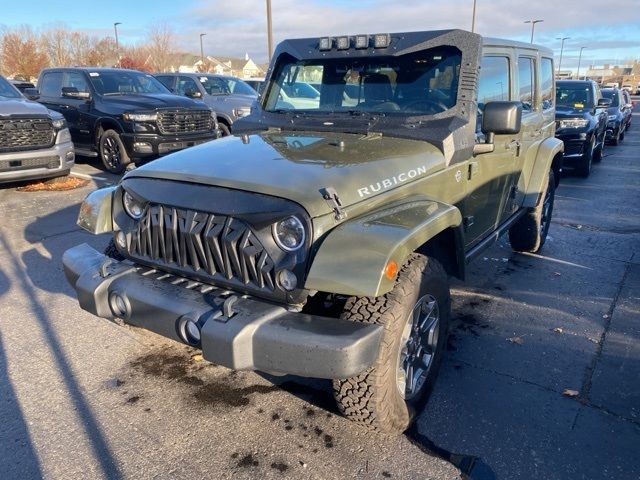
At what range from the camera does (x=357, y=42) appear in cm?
373

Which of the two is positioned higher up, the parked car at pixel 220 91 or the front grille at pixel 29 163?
the parked car at pixel 220 91

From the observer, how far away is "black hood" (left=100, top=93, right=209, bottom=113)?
919cm

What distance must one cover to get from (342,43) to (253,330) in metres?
2.45

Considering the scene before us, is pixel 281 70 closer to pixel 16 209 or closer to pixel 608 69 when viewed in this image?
pixel 16 209

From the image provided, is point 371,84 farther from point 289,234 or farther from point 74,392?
point 74,392

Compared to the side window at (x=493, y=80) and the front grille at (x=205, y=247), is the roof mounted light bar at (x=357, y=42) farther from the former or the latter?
the front grille at (x=205, y=247)

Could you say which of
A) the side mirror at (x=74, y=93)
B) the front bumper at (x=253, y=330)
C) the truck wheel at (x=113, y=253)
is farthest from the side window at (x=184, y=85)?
the front bumper at (x=253, y=330)

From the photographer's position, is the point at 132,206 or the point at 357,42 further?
the point at 357,42

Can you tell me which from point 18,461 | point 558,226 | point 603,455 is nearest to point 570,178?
point 558,226

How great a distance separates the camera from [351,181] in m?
2.70

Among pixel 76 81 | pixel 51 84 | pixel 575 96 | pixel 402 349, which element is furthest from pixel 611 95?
pixel 402 349

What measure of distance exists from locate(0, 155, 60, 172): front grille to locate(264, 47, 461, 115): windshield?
5147mm

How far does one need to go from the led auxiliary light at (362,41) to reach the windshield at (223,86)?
10052 mm

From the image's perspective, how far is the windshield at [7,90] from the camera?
336 inches
